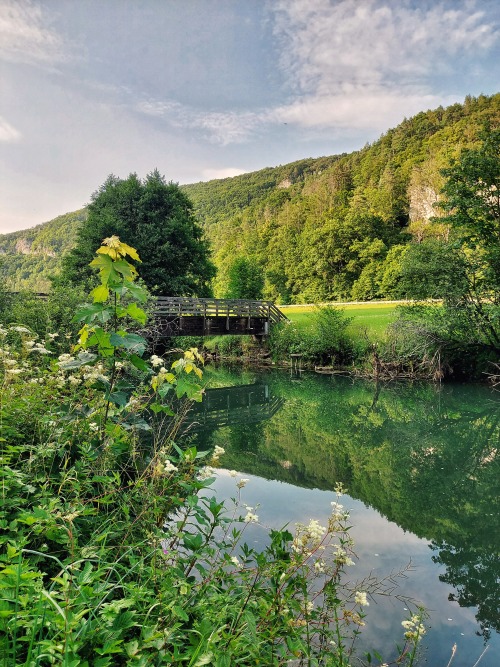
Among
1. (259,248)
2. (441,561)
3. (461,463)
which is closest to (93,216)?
(461,463)

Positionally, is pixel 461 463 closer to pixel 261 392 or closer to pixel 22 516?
pixel 22 516

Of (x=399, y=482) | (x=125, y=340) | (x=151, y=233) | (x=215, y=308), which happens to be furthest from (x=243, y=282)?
(x=125, y=340)

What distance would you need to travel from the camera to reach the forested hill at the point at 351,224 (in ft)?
170

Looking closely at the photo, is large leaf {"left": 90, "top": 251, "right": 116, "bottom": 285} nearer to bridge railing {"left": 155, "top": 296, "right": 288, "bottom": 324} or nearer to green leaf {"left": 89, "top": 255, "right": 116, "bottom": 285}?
green leaf {"left": 89, "top": 255, "right": 116, "bottom": 285}

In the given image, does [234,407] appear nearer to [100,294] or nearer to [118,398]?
[118,398]

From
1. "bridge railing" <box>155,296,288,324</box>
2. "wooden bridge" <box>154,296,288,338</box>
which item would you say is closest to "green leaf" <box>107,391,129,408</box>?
"wooden bridge" <box>154,296,288,338</box>

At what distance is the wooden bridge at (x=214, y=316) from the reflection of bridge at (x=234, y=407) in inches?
224

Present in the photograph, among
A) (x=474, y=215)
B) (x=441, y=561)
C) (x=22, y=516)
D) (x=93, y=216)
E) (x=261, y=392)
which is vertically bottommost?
(x=261, y=392)

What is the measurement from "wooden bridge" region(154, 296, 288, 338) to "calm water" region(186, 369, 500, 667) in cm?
797

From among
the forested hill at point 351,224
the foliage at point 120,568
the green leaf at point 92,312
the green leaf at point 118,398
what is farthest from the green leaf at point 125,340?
the forested hill at point 351,224

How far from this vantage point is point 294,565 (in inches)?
92.4

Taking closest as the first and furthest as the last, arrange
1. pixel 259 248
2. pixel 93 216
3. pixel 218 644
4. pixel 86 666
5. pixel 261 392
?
pixel 86 666 < pixel 218 644 < pixel 261 392 < pixel 93 216 < pixel 259 248

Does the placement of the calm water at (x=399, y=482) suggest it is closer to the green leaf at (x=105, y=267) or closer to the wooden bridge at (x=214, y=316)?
the green leaf at (x=105, y=267)

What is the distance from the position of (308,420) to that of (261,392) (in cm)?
538
